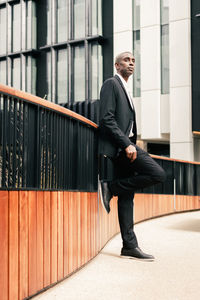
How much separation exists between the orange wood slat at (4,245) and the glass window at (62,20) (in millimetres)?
21174

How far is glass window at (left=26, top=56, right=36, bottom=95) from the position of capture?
2453 centimetres

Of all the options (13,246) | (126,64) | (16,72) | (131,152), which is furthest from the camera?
(16,72)

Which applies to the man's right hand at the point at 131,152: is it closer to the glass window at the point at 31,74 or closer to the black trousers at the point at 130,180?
the black trousers at the point at 130,180

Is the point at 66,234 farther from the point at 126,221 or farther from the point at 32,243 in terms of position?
the point at 126,221

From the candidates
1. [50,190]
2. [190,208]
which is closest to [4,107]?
[50,190]

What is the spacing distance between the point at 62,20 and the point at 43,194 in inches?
821

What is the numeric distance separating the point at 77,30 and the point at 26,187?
20.4 meters

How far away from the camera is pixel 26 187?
3.39 metres

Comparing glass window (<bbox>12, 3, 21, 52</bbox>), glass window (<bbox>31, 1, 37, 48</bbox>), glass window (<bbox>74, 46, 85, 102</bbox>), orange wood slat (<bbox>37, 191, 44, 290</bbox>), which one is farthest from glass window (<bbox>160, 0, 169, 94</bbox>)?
orange wood slat (<bbox>37, 191, 44, 290</bbox>)

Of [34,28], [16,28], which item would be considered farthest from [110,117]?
[16,28]

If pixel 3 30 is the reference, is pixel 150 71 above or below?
below

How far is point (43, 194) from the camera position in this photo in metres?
3.68

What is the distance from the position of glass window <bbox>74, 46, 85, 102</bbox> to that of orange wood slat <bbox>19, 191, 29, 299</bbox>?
19.3m

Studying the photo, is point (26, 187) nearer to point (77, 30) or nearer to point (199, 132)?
point (199, 132)
